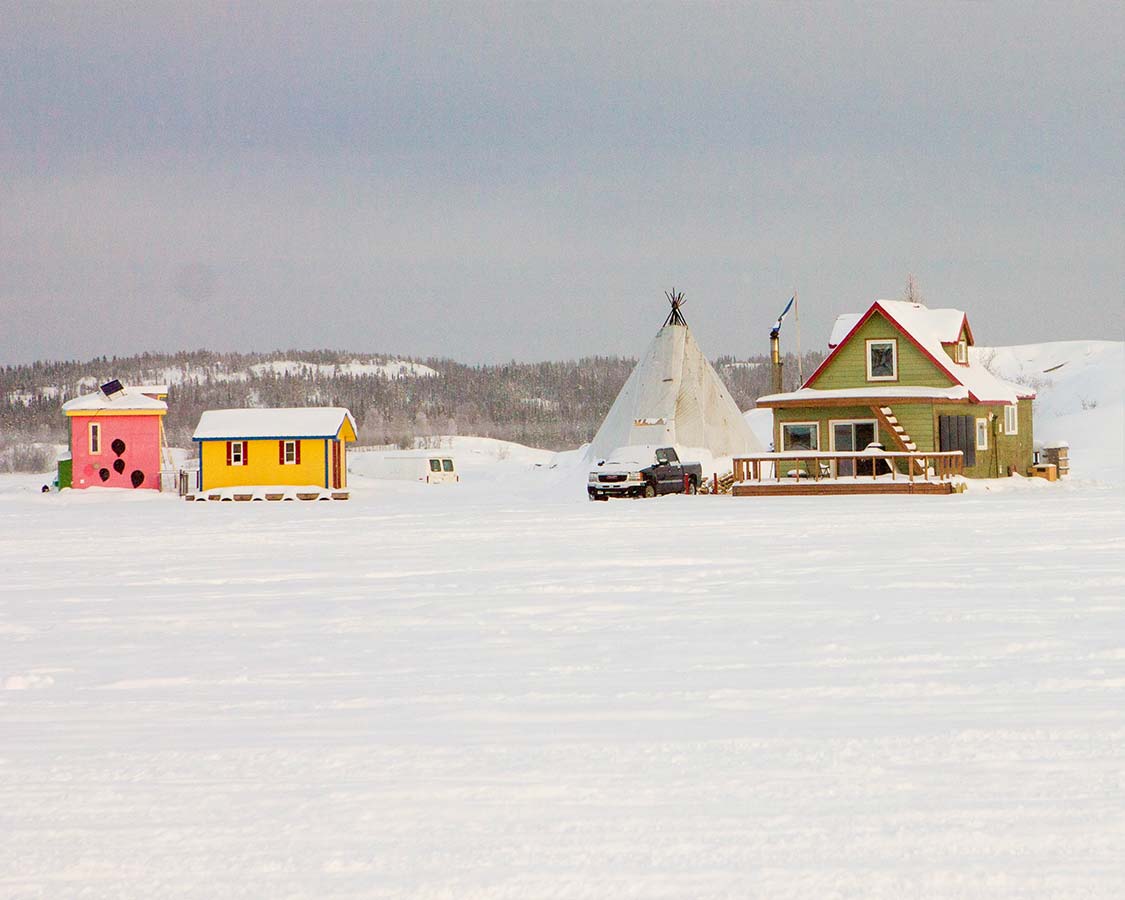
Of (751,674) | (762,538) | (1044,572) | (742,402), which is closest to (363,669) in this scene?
(751,674)

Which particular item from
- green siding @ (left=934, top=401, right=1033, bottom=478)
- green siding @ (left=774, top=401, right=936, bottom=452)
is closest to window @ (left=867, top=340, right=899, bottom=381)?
green siding @ (left=774, top=401, right=936, bottom=452)

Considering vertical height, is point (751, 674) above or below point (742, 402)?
below

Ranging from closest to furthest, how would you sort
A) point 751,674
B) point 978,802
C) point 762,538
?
point 978,802 → point 751,674 → point 762,538

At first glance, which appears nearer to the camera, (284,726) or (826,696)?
(284,726)

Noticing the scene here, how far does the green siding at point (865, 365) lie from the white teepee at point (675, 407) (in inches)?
574

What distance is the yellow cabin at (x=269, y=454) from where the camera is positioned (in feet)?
154

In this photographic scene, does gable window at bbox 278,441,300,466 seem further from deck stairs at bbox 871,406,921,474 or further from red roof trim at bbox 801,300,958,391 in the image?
deck stairs at bbox 871,406,921,474

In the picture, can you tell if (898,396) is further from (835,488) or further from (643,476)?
(643,476)

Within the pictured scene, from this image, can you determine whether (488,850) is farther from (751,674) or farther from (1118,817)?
(751,674)

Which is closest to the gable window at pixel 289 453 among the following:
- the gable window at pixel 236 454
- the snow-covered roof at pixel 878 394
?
the gable window at pixel 236 454

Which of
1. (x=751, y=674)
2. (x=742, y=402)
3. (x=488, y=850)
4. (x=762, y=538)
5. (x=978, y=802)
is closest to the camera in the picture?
(x=488, y=850)

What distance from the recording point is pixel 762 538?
21141 mm

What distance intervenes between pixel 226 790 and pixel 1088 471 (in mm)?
51274

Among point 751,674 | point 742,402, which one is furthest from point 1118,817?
point 742,402
